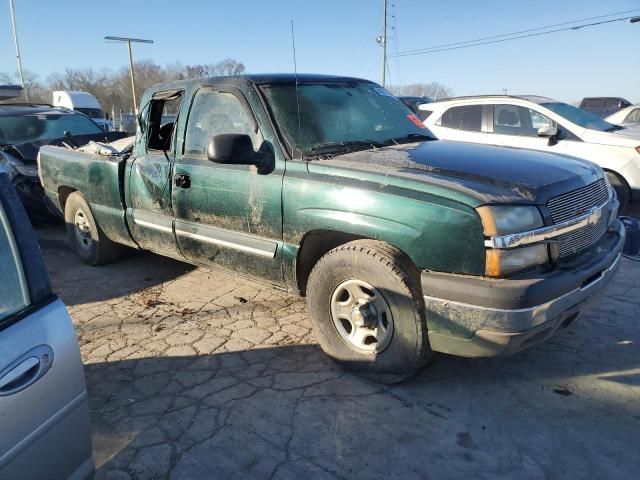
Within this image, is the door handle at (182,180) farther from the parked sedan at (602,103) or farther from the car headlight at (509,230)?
the parked sedan at (602,103)

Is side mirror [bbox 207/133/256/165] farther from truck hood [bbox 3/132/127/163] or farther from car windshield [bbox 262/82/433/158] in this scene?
truck hood [bbox 3/132/127/163]

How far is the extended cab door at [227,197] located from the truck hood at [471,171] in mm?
492

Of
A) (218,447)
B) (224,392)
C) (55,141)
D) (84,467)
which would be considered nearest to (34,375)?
(84,467)

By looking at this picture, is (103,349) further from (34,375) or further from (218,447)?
(34,375)

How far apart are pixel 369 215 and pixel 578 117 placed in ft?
20.2

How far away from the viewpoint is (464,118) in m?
7.99

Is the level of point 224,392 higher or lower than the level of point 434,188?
lower

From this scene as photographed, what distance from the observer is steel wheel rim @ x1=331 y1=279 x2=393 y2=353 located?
2904 mm

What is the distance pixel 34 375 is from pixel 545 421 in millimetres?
2475

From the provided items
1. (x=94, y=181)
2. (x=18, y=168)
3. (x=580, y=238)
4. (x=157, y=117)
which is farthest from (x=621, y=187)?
(x=18, y=168)

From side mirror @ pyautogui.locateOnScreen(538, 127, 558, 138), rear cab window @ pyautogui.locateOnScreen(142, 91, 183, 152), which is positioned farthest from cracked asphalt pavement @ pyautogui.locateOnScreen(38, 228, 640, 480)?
side mirror @ pyautogui.locateOnScreen(538, 127, 558, 138)

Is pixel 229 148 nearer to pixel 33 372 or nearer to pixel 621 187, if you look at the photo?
pixel 33 372

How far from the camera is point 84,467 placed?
71.1 inches

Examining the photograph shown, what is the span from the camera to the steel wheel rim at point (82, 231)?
5.38 metres
